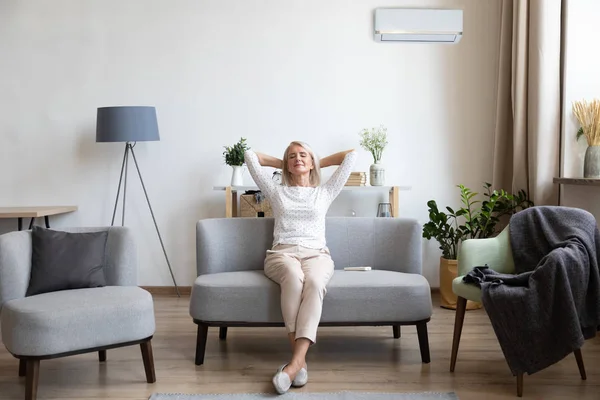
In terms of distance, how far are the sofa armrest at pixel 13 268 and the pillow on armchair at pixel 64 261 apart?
5cm

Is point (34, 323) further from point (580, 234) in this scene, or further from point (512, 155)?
point (512, 155)

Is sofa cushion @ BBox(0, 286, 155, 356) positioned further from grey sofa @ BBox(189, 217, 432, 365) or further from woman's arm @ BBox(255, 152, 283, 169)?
woman's arm @ BBox(255, 152, 283, 169)

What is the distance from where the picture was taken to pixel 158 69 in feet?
15.8

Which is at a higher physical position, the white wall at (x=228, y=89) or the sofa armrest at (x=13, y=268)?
the white wall at (x=228, y=89)

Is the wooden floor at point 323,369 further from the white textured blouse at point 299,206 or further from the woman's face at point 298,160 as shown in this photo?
the woman's face at point 298,160

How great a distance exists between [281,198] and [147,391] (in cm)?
123

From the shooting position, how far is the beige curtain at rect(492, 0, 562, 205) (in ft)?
13.4

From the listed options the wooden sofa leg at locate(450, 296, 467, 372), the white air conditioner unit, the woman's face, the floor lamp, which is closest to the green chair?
the wooden sofa leg at locate(450, 296, 467, 372)

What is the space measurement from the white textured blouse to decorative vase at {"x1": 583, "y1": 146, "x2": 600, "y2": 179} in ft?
4.87

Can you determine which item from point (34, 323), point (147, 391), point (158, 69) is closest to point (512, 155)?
point (158, 69)

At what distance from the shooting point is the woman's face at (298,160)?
3459 millimetres

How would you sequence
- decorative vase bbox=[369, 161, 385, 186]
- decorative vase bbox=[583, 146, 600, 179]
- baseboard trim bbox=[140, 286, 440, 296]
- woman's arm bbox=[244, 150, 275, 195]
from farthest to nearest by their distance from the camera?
baseboard trim bbox=[140, 286, 440, 296], decorative vase bbox=[369, 161, 385, 186], decorative vase bbox=[583, 146, 600, 179], woman's arm bbox=[244, 150, 275, 195]

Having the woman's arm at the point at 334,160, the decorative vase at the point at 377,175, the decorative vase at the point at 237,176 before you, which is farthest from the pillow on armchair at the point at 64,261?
the decorative vase at the point at 377,175

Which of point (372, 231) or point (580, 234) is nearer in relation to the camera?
point (580, 234)
